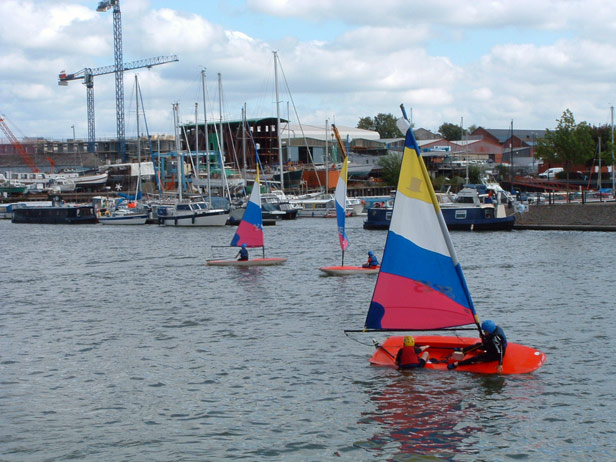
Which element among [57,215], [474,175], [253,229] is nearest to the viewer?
[253,229]

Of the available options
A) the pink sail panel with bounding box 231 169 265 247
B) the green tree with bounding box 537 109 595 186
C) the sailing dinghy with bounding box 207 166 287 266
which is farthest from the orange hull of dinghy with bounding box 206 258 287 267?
the green tree with bounding box 537 109 595 186

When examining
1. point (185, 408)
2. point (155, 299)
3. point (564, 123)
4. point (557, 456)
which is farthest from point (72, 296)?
point (564, 123)

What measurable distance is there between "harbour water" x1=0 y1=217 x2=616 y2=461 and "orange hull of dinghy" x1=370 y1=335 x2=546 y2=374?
31 cm

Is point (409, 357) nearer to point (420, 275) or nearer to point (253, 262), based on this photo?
point (420, 275)

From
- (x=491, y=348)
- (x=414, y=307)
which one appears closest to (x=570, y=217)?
(x=491, y=348)

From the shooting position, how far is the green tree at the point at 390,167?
142250mm

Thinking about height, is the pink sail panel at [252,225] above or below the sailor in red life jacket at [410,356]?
above

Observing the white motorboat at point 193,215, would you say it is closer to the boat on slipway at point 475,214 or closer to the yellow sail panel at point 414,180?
the boat on slipway at point 475,214

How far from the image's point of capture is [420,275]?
20.0 metres

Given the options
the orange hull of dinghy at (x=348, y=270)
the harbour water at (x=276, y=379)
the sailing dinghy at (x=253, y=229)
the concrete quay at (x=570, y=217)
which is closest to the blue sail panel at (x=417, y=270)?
the harbour water at (x=276, y=379)

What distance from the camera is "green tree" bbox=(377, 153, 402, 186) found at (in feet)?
467

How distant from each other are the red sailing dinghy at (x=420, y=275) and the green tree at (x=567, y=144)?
3391 inches

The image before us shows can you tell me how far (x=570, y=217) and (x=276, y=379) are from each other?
2338 inches

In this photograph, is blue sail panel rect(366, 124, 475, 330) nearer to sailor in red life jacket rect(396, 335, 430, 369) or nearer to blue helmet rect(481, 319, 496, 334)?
blue helmet rect(481, 319, 496, 334)
